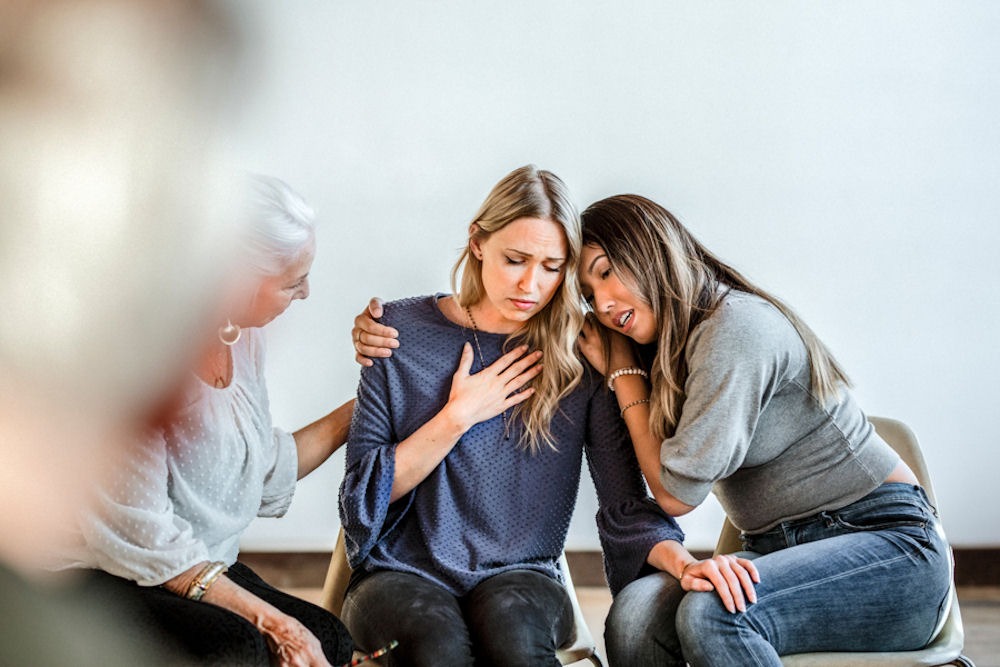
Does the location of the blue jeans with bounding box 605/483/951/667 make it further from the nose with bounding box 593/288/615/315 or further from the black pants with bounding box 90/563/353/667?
the black pants with bounding box 90/563/353/667

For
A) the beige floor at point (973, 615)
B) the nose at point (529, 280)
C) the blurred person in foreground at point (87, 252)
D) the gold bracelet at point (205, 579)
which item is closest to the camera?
the blurred person in foreground at point (87, 252)

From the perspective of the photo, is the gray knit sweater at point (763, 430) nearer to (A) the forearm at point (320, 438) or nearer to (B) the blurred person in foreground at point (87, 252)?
(A) the forearm at point (320, 438)

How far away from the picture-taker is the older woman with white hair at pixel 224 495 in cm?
24

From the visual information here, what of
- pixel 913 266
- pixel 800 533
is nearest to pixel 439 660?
pixel 800 533

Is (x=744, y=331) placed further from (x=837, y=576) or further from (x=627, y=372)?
(x=837, y=576)

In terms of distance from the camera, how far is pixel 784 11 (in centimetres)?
224

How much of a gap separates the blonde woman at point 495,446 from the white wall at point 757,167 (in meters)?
0.67

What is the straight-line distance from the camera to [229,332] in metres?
0.27

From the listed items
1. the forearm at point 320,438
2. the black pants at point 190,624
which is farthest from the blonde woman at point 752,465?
the black pants at point 190,624

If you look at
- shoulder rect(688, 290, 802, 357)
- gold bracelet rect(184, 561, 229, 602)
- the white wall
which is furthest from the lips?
the white wall

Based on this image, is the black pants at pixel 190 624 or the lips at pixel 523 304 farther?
the lips at pixel 523 304

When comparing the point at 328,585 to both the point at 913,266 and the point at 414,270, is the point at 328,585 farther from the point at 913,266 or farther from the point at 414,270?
the point at 913,266

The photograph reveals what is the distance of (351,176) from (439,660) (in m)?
1.16

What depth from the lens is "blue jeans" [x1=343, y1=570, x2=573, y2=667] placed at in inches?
46.8
